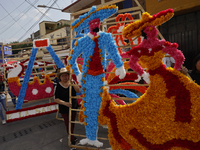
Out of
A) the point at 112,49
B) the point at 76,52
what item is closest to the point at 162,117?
the point at 112,49

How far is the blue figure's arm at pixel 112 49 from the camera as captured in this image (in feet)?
6.29

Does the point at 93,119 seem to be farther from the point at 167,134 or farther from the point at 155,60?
the point at 155,60

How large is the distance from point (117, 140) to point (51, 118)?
2.81 meters

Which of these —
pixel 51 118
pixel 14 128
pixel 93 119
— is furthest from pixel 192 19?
pixel 14 128

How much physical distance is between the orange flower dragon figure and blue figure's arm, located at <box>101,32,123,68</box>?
0.25 m

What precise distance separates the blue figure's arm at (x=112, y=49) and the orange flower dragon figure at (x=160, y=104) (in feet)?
0.81

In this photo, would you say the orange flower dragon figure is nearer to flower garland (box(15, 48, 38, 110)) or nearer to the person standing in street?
the person standing in street

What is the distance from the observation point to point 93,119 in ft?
7.13

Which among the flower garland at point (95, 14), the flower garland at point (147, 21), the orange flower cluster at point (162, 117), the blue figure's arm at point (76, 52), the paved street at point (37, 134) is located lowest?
the paved street at point (37, 134)

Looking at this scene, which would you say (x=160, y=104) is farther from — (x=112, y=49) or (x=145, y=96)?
(x=112, y=49)

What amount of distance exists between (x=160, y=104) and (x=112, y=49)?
0.92 m

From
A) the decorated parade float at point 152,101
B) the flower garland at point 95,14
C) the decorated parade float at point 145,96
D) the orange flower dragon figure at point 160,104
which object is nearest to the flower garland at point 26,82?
the flower garland at point 95,14

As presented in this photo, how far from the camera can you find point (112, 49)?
6.50ft

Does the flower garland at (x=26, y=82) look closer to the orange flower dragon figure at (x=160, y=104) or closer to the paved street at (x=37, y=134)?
the paved street at (x=37, y=134)
